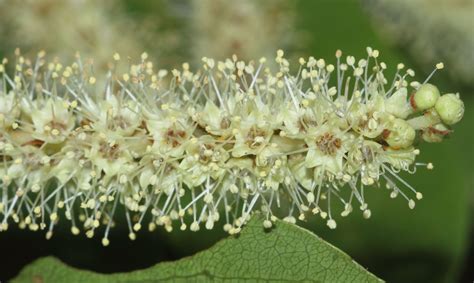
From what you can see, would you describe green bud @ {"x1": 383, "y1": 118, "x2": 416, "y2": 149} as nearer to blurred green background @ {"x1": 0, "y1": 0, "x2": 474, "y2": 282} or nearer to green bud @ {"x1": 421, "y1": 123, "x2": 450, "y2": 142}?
green bud @ {"x1": 421, "y1": 123, "x2": 450, "y2": 142}

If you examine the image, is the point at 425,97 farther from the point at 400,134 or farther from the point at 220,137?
the point at 220,137

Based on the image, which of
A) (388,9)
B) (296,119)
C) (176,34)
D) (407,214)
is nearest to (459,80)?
(388,9)

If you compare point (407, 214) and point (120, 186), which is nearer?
point (120, 186)

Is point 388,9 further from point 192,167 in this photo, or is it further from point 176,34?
point 192,167

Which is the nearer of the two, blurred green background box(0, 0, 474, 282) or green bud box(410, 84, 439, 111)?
green bud box(410, 84, 439, 111)

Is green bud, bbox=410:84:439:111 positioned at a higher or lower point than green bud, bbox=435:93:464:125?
higher

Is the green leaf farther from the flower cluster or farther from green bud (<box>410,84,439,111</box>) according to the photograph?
green bud (<box>410,84,439,111</box>)

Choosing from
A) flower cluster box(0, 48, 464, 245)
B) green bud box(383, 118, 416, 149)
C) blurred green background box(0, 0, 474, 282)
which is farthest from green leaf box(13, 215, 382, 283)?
blurred green background box(0, 0, 474, 282)
